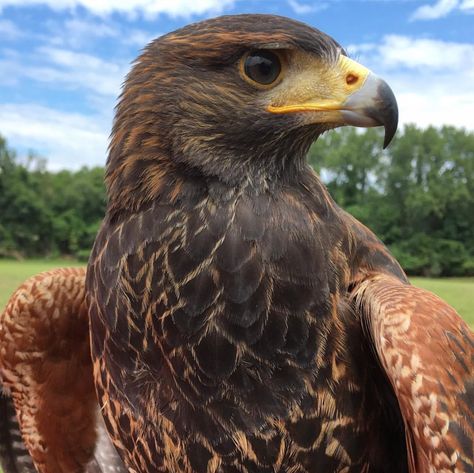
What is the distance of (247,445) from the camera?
2.57m

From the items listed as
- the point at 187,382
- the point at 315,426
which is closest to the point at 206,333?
the point at 187,382

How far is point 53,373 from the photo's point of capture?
3826 mm

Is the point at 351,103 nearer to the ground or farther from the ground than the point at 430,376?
farther from the ground

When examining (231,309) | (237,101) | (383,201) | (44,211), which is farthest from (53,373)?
(44,211)

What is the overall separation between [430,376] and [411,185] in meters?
68.3

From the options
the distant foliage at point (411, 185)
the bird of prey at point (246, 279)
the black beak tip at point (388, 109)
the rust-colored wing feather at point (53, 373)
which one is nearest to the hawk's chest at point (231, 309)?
the bird of prey at point (246, 279)

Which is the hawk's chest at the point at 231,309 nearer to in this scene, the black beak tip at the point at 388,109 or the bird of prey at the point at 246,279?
the bird of prey at the point at 246,279

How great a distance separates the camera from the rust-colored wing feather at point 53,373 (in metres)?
3.57

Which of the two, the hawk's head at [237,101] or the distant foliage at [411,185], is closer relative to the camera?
the hawk's head at [237,101]

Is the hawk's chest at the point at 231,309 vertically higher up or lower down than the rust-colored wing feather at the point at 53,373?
higher up

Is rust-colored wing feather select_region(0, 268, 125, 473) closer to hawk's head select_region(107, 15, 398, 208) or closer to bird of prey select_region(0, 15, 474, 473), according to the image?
bird of prey select_region(0, 15, 474, 473)

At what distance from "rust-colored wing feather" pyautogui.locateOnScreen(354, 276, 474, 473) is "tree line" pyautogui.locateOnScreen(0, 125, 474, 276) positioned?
5775cm

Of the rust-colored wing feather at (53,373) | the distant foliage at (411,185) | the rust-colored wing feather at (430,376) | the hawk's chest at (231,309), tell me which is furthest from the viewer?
the distant foliage at (411,185)

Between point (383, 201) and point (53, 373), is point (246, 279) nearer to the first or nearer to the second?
point (53, 373)
